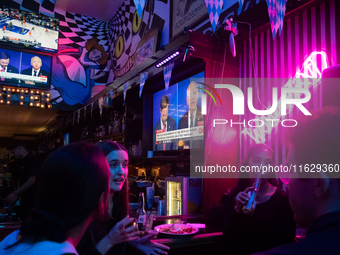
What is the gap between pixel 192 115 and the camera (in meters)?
3.71

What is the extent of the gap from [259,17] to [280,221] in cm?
191

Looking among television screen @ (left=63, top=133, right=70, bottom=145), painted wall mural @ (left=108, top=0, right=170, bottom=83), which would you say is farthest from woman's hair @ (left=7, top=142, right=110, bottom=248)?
television screen @ (left=63, top=133, right=70, bottom=145)

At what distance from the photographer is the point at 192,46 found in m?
2.96

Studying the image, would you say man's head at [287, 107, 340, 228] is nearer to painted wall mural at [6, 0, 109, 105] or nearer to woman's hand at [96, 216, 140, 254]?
woman's hand at [96, 216, 140, 254]

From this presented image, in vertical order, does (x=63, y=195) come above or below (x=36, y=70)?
below

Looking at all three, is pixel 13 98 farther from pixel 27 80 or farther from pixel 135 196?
pixel 135 196

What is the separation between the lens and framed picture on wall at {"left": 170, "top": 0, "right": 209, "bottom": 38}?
400 cm

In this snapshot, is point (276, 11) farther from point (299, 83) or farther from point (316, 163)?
point (316, 163)

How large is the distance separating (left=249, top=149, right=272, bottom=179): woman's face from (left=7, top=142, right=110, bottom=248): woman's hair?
1678 mm

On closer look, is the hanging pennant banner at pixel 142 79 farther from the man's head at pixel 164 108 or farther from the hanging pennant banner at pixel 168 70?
the hanging pennant banner at pixel 168 70

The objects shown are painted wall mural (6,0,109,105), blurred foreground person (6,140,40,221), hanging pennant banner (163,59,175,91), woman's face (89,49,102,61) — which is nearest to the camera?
hanging pennant banner (163,59,175,91)

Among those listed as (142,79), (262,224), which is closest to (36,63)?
(142,79)

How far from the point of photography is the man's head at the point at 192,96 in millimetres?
3621

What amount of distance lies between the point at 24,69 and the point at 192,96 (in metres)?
6.42
